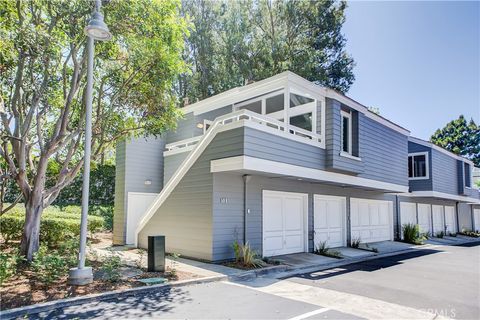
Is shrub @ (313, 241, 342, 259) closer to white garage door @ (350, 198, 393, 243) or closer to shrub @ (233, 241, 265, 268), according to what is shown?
white garage door @ (350, 198, 393, 243)

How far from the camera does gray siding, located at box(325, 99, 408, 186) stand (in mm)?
11950

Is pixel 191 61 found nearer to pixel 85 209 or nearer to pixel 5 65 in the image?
pixel 5 65

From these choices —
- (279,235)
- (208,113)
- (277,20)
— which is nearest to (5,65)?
(208,113)

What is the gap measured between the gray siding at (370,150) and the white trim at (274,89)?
0.25m

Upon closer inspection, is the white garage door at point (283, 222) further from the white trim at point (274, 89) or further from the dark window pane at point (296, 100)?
the dark window pane at point (296, 100)

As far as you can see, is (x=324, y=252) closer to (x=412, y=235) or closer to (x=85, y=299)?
(x=412, y=235)

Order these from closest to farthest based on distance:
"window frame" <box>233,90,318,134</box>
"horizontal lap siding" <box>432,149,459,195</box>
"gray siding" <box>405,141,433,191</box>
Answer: "window frame" <box>233,90,318,134</box> < "gray siding" <box>405,141,433,191</box> < "horizontal lap siding" <box>432,149,459,195</box>

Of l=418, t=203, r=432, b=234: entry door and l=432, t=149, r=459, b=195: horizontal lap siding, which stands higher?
l=432, t=149, r=459, b=195: horizontal lap siding

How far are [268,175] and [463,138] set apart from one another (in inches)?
1796

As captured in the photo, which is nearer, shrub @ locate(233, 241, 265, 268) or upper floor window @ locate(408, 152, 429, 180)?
shrub @ locate(233, 241, 265, 268)

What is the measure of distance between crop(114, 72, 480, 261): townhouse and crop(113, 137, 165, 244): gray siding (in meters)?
0.04

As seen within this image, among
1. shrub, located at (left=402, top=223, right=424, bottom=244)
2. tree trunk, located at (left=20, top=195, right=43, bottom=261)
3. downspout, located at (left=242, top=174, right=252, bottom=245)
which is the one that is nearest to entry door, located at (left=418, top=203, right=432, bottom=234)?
shrub, located at (left=402, top=223, right=424, bottom=244)

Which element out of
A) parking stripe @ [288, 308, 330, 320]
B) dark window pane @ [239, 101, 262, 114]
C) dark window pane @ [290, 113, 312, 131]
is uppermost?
dark window pane @ [239, 101, 262, 114]

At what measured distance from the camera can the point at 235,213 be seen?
1059cm
